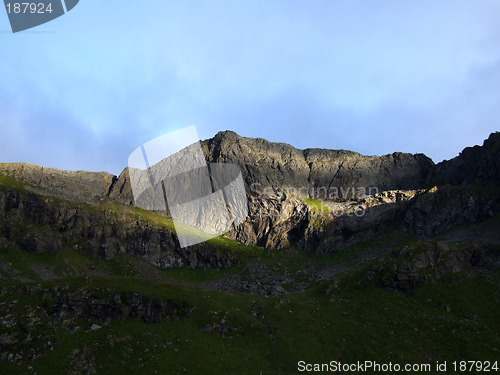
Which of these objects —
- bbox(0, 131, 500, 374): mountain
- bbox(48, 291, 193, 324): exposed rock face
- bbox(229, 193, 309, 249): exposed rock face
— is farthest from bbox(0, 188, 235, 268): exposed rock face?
bbox(48, 291, 193, 324): exposed rock face

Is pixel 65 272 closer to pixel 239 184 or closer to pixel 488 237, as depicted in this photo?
pixel 239 184

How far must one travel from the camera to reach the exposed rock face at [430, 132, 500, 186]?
157625mm

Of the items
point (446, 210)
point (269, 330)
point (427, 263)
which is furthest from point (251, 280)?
point (446, 210)

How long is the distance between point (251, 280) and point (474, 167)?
4576 inches

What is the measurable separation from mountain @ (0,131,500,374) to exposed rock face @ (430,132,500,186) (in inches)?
29.8

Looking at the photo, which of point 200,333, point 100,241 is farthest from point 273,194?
point 200,333

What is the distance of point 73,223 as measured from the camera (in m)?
145

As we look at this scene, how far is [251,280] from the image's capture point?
140 meters

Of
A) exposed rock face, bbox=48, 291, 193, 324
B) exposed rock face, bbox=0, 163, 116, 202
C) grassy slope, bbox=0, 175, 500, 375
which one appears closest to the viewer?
grassy slope, bbox=0, 175, 500, 375

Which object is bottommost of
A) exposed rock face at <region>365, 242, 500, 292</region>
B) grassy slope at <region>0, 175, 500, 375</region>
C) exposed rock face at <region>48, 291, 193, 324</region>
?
grassy slope at <region>0, 175, 500, 375</region>

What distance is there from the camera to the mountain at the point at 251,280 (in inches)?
2896

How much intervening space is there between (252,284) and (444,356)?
7075 cm

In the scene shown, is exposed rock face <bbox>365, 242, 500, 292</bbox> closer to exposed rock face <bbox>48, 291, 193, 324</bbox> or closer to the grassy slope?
the grassy slope

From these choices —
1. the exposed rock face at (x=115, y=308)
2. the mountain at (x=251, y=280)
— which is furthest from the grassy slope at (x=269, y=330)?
the exposed rock face at (x=115, y=308)
